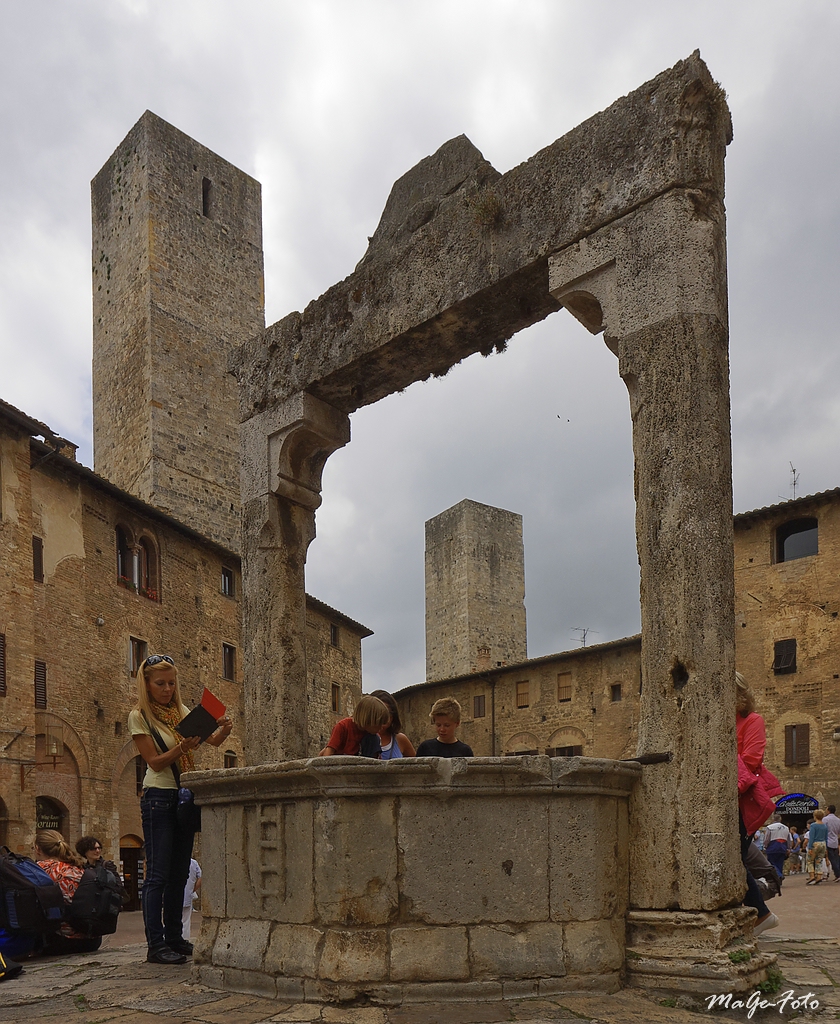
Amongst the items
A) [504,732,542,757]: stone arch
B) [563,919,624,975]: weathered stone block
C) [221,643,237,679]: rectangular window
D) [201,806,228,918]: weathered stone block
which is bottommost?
[504,732,542,757]: stone arch

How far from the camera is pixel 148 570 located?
2302 centimetres

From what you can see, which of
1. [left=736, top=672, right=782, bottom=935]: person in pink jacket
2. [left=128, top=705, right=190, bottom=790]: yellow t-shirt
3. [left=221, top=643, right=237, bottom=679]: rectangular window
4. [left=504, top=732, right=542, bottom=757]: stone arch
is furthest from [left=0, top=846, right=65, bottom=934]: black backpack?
[left=504, top=732, right=542, bottom=757]: stone arch

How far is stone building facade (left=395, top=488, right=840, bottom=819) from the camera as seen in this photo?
79.5ft

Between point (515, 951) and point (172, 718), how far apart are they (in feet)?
7.88

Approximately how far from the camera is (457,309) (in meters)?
6.41

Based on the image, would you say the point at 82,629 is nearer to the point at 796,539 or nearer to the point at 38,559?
the point at 38,559

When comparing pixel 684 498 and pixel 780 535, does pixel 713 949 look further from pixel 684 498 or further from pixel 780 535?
pixel 780 535

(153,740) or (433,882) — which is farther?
(153,740)

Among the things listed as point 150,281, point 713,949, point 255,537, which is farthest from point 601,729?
point 713,949

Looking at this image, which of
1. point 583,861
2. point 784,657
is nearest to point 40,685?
point 583,861

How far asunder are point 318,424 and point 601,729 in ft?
76.4

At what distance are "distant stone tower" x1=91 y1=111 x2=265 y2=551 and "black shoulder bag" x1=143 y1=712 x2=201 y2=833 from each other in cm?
2025

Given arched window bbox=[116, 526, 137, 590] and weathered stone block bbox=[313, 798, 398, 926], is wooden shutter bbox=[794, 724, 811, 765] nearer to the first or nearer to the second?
arched window bbox=[116, 526, 137, 590]

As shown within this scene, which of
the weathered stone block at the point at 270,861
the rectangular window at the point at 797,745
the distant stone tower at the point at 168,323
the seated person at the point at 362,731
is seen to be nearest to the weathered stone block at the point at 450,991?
the weathered stone block at the point at 270,861
